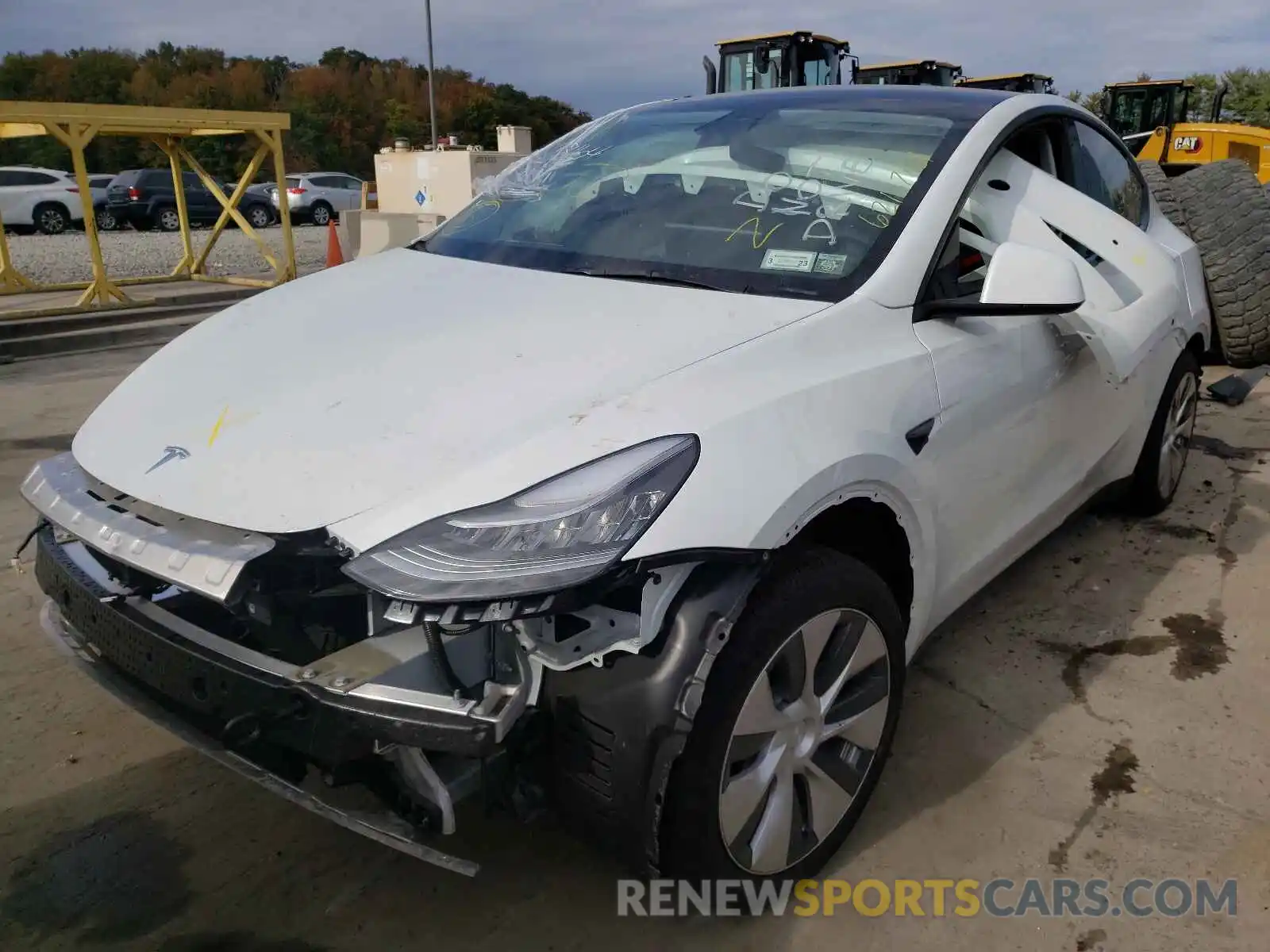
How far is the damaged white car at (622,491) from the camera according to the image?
5.23 ft

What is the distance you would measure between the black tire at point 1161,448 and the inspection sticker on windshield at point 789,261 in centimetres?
212

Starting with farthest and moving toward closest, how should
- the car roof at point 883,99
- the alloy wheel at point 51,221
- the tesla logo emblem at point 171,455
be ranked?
the alloy wheel at point 51,221 → the car roof at point 883,99 → the tesla logo emblem at point 171,455

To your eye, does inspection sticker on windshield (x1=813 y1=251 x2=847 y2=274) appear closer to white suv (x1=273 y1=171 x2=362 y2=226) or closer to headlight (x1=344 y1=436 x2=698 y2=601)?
headlight (x1=344 y1=436 x2=698 y2=601)

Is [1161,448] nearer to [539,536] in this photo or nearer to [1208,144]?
[539,536]

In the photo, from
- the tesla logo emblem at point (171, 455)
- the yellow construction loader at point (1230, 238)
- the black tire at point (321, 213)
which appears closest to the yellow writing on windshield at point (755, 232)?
the tesla logo emblem at point (171, 455)

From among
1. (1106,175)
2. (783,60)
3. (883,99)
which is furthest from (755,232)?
(783,60)

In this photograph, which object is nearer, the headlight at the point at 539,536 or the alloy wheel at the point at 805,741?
the headlight at the point at 539,536

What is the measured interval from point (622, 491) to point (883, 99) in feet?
6.11

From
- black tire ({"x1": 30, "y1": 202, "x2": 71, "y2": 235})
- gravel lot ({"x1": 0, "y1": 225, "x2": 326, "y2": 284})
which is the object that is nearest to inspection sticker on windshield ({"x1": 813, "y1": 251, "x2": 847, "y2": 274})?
gravel lot ({"x1": 0, "y1": 225, "x2": 326, "y2": 284})

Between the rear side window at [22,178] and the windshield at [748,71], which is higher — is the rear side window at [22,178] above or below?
below

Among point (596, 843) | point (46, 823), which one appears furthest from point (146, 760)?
point (596, 843)

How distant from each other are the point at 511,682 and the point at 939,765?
1.42 m

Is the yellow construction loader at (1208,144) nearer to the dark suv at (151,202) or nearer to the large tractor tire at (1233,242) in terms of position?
the large tractor tire at (1233,242)

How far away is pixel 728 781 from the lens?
177cm
